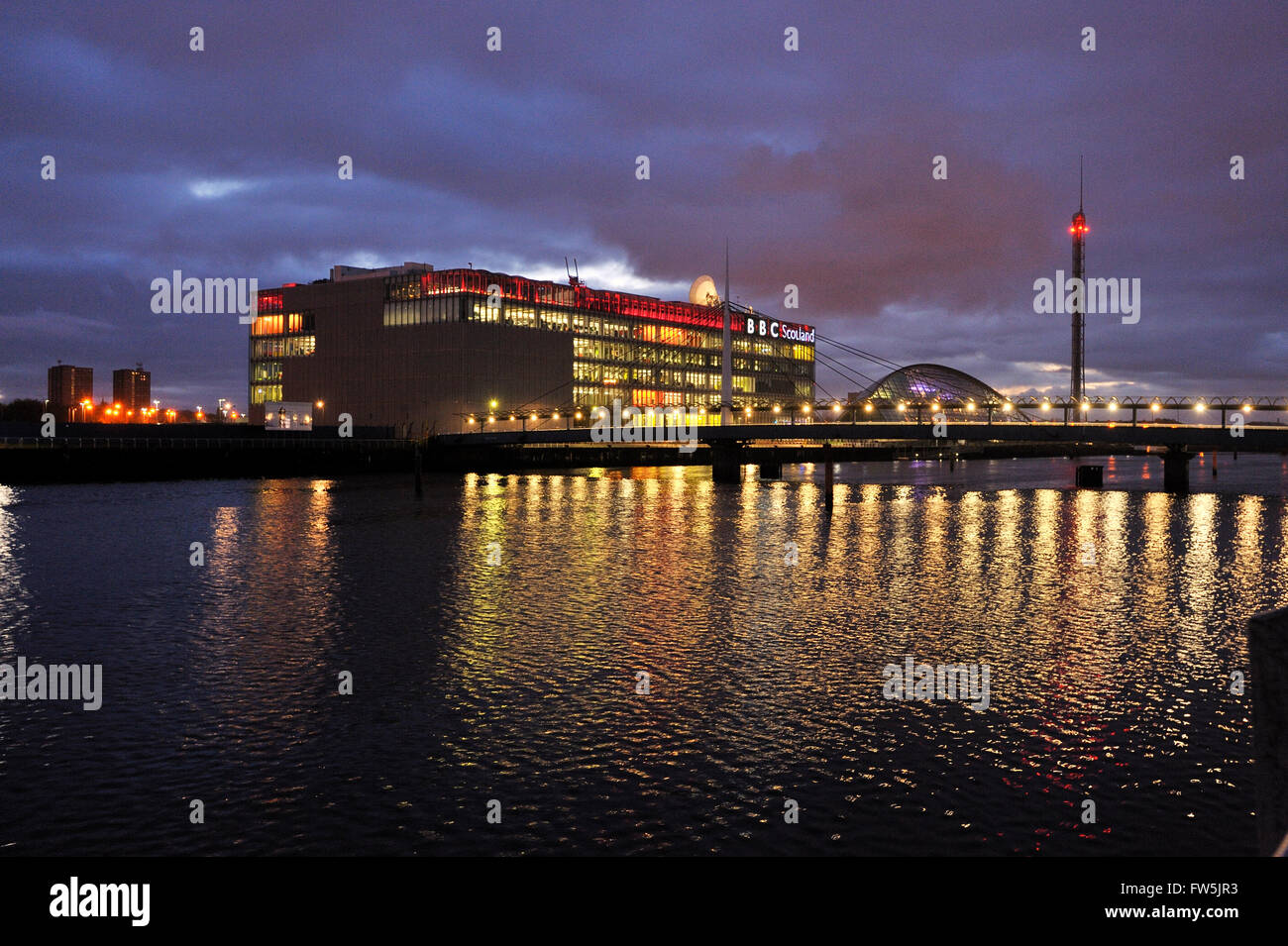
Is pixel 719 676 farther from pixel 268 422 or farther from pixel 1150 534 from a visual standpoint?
pixel 268 422

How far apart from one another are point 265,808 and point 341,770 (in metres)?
1.49

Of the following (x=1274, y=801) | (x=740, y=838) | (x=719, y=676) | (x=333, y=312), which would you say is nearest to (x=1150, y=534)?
(x=719, y=676)

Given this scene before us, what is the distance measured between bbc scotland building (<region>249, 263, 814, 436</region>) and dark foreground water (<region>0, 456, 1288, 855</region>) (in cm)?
9964

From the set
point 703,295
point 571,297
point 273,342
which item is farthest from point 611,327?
point 273,342

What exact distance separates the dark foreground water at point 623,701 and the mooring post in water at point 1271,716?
554 centimetres

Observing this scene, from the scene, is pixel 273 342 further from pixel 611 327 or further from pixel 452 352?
pixel 611 327

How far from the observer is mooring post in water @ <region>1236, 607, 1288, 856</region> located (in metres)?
4.81

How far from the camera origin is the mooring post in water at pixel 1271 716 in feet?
15.8

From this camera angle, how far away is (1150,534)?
4722 centimetres

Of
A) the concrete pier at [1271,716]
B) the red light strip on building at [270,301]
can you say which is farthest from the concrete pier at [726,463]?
the red light strip on building at [270,301]

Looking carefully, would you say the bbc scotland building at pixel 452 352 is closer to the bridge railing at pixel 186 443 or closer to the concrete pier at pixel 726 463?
the bridge railing at pixel 186 443

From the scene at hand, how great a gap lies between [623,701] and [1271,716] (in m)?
12.0

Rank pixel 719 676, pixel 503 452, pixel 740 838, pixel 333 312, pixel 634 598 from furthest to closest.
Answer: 1. pixel 333 312
2. pixel 503 452
3. pixel 634 598
4. pixel 719 676
5. pixel 740 838
